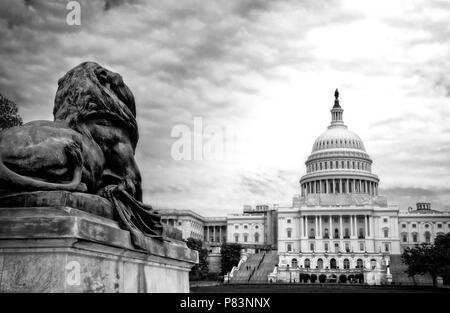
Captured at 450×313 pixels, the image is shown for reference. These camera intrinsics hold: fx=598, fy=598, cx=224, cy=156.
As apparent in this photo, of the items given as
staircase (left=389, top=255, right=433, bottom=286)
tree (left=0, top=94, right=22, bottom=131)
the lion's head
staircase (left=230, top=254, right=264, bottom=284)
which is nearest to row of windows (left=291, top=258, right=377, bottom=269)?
staircase (left=389, top=255, right=433, bottom=286)

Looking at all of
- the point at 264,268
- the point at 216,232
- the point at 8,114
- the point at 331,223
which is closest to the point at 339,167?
the point at 331,223

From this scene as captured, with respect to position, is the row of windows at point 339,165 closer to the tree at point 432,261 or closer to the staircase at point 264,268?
the staircase at point 264,268

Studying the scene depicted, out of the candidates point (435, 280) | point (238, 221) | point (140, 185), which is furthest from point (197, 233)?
point (140, 185)

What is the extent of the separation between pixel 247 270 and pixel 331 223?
41.4 meters

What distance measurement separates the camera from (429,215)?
140250mm

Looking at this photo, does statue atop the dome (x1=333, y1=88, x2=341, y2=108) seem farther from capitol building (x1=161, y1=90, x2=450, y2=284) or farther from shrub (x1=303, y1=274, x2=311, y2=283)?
shrub (x1=303, y1=274, x2=311, y2=283)

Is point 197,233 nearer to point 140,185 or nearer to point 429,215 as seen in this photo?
point 429,215

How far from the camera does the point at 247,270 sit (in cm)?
10100

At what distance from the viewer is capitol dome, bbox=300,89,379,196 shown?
14850 centimetres

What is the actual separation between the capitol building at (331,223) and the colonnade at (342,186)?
9.7 inches

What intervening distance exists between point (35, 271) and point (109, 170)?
252 cm

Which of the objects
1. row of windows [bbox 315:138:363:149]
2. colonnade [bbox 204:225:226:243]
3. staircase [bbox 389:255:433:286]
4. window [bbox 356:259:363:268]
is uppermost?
row of windows [bbox 315:138:363:149]

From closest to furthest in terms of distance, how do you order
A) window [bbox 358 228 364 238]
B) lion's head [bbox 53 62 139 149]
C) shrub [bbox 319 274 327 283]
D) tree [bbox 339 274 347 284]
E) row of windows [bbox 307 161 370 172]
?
1. lion's head [bbox 53 62 139 149]
2. tree [bbox 339 274 347 284]
3. shrub [bbox 319 274 327 283]
4. window [bbox 358 228 364 238]
5. row of windows [bbox 307 161 370 172]

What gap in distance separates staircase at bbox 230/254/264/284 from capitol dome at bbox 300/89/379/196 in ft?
135
